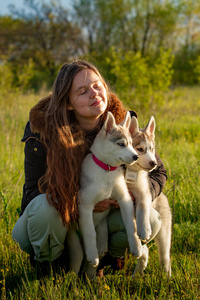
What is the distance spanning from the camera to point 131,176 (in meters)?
2.74

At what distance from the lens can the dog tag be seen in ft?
8.96

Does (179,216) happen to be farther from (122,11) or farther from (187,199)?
(122,11)

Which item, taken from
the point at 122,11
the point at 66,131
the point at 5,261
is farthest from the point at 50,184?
the point at 122,11

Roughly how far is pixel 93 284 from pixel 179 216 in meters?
1.45

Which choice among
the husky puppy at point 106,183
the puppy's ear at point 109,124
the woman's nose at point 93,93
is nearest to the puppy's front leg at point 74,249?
the husky puppy at point 106,183

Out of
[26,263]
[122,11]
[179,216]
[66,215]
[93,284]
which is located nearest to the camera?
[66,215]

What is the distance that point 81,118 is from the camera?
301cm

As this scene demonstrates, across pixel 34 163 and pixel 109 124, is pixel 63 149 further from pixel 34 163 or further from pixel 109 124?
pixel 109 124

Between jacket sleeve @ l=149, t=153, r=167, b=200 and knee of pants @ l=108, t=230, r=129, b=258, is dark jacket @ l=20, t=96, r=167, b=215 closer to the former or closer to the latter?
jacket sleeve @ l=149, t=153, r=167, b=200

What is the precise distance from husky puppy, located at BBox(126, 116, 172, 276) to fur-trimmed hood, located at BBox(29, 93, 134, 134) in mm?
280

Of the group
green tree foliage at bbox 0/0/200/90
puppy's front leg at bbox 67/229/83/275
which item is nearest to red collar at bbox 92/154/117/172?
puppy's front leg at bbox 67/229/83/275

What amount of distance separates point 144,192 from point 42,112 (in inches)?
43.0

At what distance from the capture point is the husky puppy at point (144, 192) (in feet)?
8.29

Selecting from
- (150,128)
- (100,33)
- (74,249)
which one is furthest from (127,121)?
(100,33)
